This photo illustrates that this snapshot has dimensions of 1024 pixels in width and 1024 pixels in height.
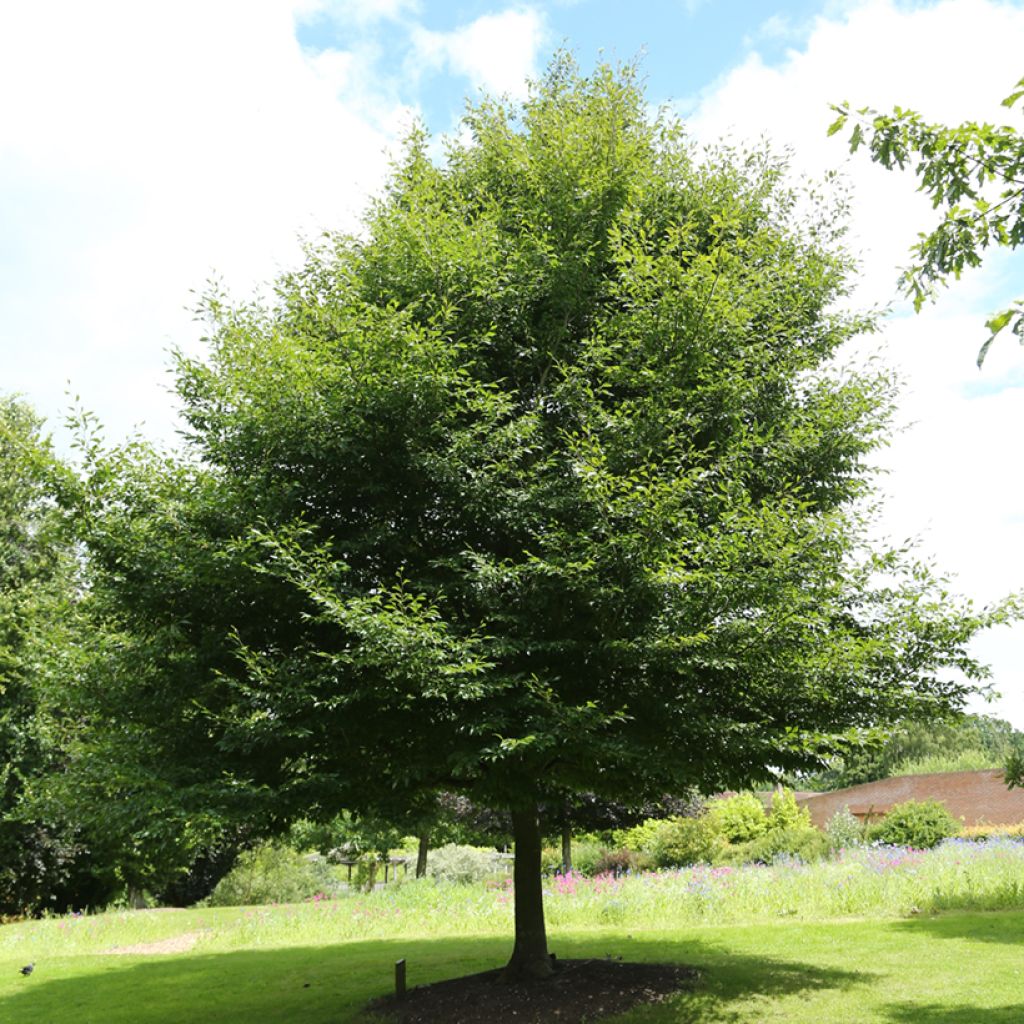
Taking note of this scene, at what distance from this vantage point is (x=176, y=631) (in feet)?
33.2

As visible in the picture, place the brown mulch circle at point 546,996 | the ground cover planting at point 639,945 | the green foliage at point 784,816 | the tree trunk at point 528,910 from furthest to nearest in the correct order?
1. the green foliage at point 784,816
2. the tree trunk at point 528,910
3. the ground cover planting at point 639,945
4. the brown mulch circle at point 546,996

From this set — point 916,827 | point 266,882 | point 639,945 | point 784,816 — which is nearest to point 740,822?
point 784,816

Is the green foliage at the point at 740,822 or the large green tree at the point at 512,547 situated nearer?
the large green tree at the point at 512,547

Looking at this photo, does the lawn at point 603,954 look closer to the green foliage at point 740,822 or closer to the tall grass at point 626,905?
the tall grass at point 626,905

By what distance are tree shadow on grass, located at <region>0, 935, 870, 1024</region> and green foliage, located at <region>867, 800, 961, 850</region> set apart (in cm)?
1617

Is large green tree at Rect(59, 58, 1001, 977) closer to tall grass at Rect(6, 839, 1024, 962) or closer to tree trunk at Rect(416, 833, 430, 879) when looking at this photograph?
tall grass at Rect(6, 839, 1024, 962)

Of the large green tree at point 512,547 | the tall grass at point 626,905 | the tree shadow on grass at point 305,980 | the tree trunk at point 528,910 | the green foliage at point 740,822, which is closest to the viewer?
the large green tree at point 512,547

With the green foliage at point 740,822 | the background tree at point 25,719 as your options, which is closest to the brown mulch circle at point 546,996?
the background tree at point 25,719

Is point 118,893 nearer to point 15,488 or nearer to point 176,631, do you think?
point 15,488

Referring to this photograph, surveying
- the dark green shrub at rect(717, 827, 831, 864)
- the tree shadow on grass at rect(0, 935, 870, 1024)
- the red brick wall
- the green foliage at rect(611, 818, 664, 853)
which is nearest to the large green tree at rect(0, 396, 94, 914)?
the tree shadow on grass at rect(0, 935, 870, 1024)

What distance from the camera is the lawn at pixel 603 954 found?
1009 cm

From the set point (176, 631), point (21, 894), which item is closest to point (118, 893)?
point (21, 894)

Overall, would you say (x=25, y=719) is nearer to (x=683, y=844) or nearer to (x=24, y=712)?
(x=24, y=712)

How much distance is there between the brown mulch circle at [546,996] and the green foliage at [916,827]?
1894cm
